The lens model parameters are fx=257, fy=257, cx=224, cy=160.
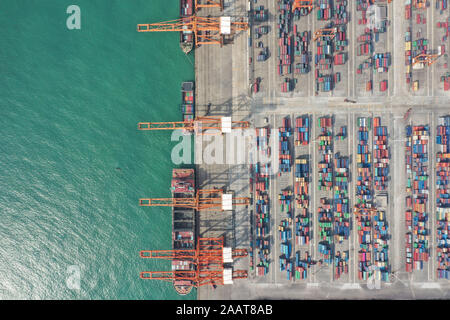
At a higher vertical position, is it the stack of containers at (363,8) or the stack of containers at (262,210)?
the stack of containers at (363,8)

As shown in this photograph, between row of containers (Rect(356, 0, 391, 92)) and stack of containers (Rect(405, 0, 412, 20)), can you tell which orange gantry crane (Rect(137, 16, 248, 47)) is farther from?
stack of containers (Rect(405, 0, 412, 20))

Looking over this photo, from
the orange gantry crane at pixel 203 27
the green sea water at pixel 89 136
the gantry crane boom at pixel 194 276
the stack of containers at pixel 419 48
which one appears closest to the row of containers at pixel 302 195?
the gantry crane boom at pixel 194 276

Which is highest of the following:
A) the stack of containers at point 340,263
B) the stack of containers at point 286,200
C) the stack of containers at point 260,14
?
the stack of containers at point 260,14

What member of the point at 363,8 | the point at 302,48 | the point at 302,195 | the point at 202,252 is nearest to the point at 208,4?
the point at 302,48

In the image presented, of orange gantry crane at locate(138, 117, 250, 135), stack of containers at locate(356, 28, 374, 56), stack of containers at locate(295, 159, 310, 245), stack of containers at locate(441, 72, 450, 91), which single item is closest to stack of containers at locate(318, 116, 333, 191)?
stack of containers at locate(295, 159, 310, 245)

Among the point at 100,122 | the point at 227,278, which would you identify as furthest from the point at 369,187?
the point at 100,122

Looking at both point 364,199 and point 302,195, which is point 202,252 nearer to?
point 302,195

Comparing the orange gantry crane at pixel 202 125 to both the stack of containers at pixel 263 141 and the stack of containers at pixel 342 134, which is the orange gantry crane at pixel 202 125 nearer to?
the stack of containers at pixel 263 141
